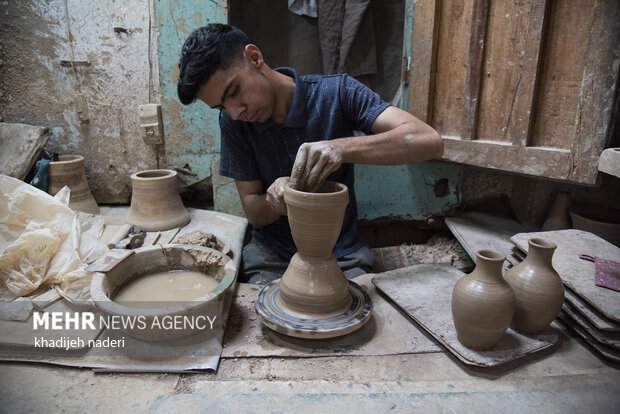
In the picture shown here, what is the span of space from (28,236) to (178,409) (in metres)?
1.29

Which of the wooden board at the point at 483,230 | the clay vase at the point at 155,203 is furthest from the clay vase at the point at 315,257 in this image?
the clay vase at the point at 155,203

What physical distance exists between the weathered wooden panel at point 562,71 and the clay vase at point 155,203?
2.27 metres

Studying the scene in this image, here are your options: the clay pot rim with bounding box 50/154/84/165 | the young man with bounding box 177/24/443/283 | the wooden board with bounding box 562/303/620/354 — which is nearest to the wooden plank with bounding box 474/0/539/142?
the young man with bounding box 177/24/443/283

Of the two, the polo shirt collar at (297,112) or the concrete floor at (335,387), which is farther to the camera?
the polo shirt collar at (297,112)

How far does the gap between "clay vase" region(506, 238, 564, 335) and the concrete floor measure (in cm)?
16

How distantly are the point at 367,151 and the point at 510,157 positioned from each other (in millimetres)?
953

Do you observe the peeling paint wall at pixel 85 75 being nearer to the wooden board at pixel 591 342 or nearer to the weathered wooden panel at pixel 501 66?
the weathered wooden panel at pixel 501 66

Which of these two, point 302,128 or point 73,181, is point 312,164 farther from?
point 73,181

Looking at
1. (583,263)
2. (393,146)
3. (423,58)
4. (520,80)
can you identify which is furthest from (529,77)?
(583,263)

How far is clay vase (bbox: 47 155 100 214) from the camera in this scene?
8.66 ft

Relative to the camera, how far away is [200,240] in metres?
2.38

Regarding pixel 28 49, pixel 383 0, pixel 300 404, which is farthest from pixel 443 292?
pixel 28 49

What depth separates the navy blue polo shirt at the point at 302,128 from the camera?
2.19 meters

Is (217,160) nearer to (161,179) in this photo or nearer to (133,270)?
(161,179)
